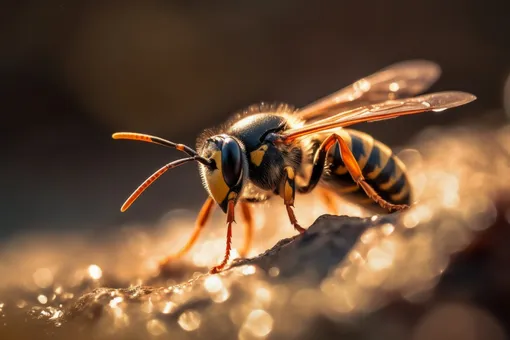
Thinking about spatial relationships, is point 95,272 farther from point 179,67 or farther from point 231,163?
point 179,67

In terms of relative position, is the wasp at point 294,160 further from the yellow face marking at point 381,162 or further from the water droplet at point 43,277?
the water droplet at point 43,277

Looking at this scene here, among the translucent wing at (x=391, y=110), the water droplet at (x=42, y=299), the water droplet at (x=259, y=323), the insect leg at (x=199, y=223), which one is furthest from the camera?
the insect leg at (x=199, y=223)

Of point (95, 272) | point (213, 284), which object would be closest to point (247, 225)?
point (95, 272)

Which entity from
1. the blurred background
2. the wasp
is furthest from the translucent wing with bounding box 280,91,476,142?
the blurred background

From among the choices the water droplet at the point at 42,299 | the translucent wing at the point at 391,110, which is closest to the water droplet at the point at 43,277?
the water droplet at the point at 42,299

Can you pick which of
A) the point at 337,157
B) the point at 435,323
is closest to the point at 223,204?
the point at 337,157

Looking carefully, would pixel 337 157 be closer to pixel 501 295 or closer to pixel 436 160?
pixel 436 160

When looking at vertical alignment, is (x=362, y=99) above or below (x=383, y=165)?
above
